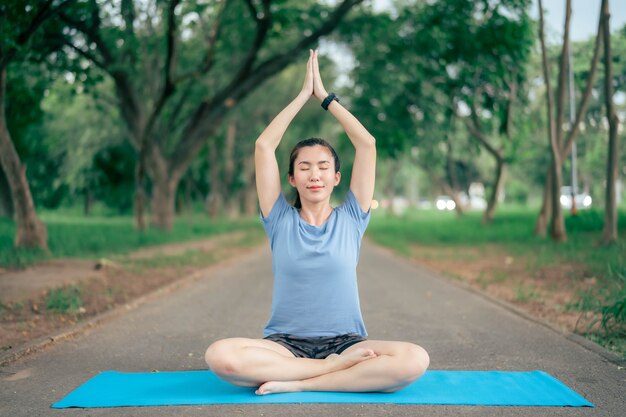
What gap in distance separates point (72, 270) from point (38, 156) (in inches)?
1053

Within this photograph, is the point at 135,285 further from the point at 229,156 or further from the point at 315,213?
the point at 229,156

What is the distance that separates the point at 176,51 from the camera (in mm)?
16297

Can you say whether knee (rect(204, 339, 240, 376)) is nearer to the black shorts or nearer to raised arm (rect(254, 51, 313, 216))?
the black shorts

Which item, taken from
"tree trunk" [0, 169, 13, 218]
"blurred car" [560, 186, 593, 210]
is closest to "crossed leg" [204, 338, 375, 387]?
"blurred car" [560, 186, 593, 210]

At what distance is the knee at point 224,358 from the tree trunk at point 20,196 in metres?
10.2

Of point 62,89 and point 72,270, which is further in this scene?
point 62,89

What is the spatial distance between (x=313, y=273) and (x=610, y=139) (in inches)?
442

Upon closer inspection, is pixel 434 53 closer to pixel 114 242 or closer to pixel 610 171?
pixel 610 171

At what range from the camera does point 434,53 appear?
18422 mm

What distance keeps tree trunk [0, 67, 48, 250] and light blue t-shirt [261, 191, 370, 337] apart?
33.1 ft

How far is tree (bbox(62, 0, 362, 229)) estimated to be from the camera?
15555 mm

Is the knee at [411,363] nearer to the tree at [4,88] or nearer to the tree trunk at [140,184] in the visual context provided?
the tree at [4,88]

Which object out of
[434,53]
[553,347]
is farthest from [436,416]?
[434,53]

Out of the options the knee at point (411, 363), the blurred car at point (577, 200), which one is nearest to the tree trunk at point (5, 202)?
the blurred car at point (577, 200)
